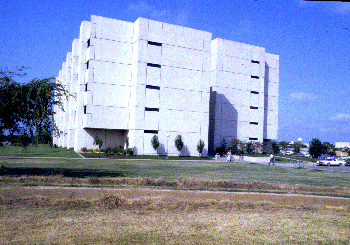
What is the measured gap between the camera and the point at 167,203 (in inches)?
424

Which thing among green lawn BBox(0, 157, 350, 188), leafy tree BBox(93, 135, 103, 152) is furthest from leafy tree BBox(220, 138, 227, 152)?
green lawn BBox(0, 157, 350, 188)

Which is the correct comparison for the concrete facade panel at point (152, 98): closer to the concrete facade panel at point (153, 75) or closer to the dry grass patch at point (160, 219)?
the concrete facade panel at point (153, 75)

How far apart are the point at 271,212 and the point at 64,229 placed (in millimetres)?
6123

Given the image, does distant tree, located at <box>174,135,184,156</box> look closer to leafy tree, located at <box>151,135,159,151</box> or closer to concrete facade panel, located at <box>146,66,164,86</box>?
leafy tree, located at <box>151,135,159,151</box>

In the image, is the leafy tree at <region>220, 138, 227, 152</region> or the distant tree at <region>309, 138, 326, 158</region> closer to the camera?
the distant tree at <region>309, 138, 326, 158</region>

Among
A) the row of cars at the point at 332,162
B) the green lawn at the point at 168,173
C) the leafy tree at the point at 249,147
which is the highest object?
the leafy tree at the point at 249,147

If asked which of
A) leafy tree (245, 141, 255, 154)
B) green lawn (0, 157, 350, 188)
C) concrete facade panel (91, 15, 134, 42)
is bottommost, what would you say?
green lawn (0, 157, 350, 188)

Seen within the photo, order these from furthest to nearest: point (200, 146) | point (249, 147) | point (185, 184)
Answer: point (249, 147)
point (200, 146)
point (185, 184)

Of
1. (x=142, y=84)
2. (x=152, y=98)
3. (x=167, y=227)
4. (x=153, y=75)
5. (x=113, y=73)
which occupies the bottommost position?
(x=167, y=227)

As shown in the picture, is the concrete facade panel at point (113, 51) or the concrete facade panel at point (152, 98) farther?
the concrete facade panel at point (152, 98)

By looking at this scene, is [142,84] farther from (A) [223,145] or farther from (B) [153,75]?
(A) [223,145]

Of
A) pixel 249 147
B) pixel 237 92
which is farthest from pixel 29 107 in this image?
pixel 237 92

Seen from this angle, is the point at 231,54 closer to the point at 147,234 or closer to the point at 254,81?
the point at 254,81

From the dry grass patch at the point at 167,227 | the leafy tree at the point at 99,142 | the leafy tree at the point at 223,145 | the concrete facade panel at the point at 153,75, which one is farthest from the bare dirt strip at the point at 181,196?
the leafy tree at the point at 223,145
